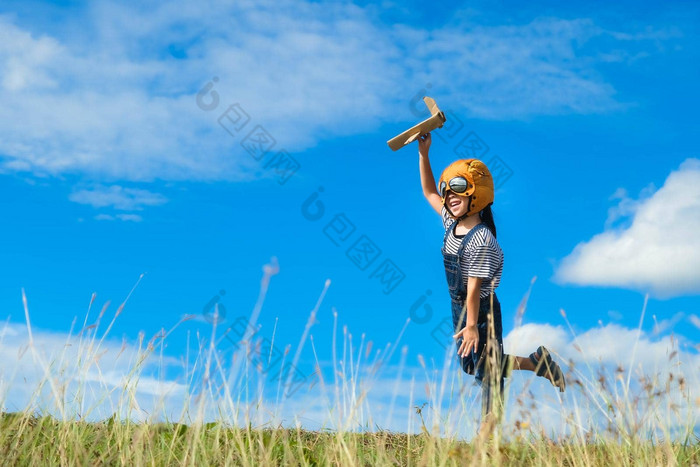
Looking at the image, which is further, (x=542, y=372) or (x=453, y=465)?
(x=542, y=372)

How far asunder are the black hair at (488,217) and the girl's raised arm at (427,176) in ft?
1.76

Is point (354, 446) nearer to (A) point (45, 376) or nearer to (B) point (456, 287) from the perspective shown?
(B) point (456, 287)

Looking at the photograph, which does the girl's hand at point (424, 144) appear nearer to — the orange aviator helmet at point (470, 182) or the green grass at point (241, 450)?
the orange aviator helmet at point (470, 182)

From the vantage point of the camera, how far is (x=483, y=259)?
Result: 16.8 feet

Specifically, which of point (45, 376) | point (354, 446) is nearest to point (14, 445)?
point (45, 376)

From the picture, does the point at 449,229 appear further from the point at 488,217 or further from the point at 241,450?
the point at 241,450

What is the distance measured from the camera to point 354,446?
4195 mm

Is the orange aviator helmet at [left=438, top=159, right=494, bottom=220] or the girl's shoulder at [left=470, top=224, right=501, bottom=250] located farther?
the orange aviator helmet at [left=438, top=159, right=494, bottom=220]

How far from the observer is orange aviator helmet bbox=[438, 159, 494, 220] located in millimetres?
5379

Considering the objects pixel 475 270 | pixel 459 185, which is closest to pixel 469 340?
pixel 475 270

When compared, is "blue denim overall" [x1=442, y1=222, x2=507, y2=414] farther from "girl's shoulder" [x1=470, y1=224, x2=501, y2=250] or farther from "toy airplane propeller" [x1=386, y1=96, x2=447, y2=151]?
"toy airplane propeller" [x1=386, y1=96, x2=447, y2=151]

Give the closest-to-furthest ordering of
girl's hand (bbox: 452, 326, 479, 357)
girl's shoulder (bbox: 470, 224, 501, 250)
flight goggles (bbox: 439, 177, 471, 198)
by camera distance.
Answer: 1. girl's hand (bbox: 452, 326, 479, 357)
2. girl's shoulder (bbox: 470, 224, 501, 250)
3. flight goggles (bbox: 439, 177, 471, 198)

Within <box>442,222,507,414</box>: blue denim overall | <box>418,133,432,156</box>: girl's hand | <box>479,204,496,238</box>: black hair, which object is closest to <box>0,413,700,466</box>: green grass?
<box>442,222,507,414</box>: blue denim overall

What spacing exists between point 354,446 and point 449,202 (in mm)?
2234
